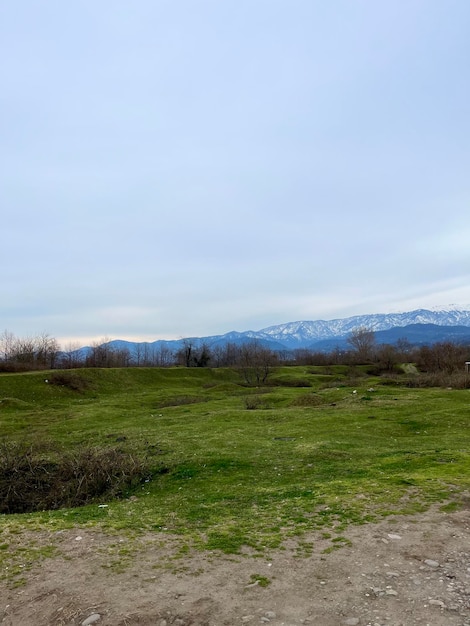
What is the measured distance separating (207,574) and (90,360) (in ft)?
348

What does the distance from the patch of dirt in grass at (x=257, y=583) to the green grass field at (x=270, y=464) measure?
2.54 ft

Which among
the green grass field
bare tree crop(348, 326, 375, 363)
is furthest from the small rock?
bare tree crop(348, 326, 375, 363)

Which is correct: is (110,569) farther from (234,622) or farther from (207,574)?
(234,622)

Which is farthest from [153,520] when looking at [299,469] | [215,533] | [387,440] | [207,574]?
[387,440]

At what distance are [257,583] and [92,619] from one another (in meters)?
2.38

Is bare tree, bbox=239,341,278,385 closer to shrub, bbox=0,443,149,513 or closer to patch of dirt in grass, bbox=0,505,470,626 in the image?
shrub, bbox=0,443,149,513

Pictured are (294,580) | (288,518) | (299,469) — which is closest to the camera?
(294,580)

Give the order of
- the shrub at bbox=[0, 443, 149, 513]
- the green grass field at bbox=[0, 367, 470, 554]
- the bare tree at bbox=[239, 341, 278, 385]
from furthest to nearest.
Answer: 1. the bare tree at bbox=[239, 341, 278, 385]
2. the shrub at bbox=[0, 443, 149, 513]
3. the green grass field at bbox=[0, 367, 470, 554]

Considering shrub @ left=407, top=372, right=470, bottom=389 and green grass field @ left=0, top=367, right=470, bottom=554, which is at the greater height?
green grass field @ left=0, top=367, right=470, bottom=554

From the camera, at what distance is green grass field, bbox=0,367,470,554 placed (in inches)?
378

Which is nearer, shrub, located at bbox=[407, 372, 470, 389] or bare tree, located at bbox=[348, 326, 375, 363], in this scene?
shrub, located at bbox=[407, 372, 470, 389]

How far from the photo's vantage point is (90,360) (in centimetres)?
10644

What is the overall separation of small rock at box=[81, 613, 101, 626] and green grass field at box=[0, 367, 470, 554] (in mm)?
2686

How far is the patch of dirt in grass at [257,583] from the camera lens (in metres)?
5.57
